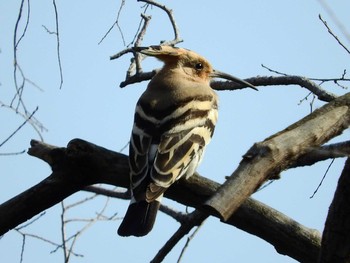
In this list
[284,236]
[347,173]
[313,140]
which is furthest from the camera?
[284,236]

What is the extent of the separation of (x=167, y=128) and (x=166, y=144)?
16cm

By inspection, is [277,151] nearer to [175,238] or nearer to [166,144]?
[175,238]

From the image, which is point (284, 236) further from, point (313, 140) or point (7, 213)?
point (7, 213)

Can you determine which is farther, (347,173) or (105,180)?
(105,180)

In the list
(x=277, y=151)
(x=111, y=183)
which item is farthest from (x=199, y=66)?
(x=277, y=151)

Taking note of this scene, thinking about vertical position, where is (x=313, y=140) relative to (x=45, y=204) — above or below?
above

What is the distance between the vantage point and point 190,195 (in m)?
3.42

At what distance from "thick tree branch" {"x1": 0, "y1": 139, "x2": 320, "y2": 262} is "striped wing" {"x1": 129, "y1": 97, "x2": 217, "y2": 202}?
115 mm

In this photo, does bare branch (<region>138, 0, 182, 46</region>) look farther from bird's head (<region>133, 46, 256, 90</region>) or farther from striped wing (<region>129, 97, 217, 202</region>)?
striped wing (<region>129, 97, 217, 202</region>)

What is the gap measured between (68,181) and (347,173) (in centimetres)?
151

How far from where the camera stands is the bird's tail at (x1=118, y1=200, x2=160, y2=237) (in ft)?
11.7

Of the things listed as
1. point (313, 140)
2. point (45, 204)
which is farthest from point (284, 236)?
point (45, 204)

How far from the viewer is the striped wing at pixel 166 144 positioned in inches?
144

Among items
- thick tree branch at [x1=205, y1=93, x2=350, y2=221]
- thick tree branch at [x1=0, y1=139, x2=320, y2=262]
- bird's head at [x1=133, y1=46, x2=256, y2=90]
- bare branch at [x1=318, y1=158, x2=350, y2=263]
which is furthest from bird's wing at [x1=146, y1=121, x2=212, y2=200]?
bare branch at [x1=318, y1=158, x2=350, y2=263]
